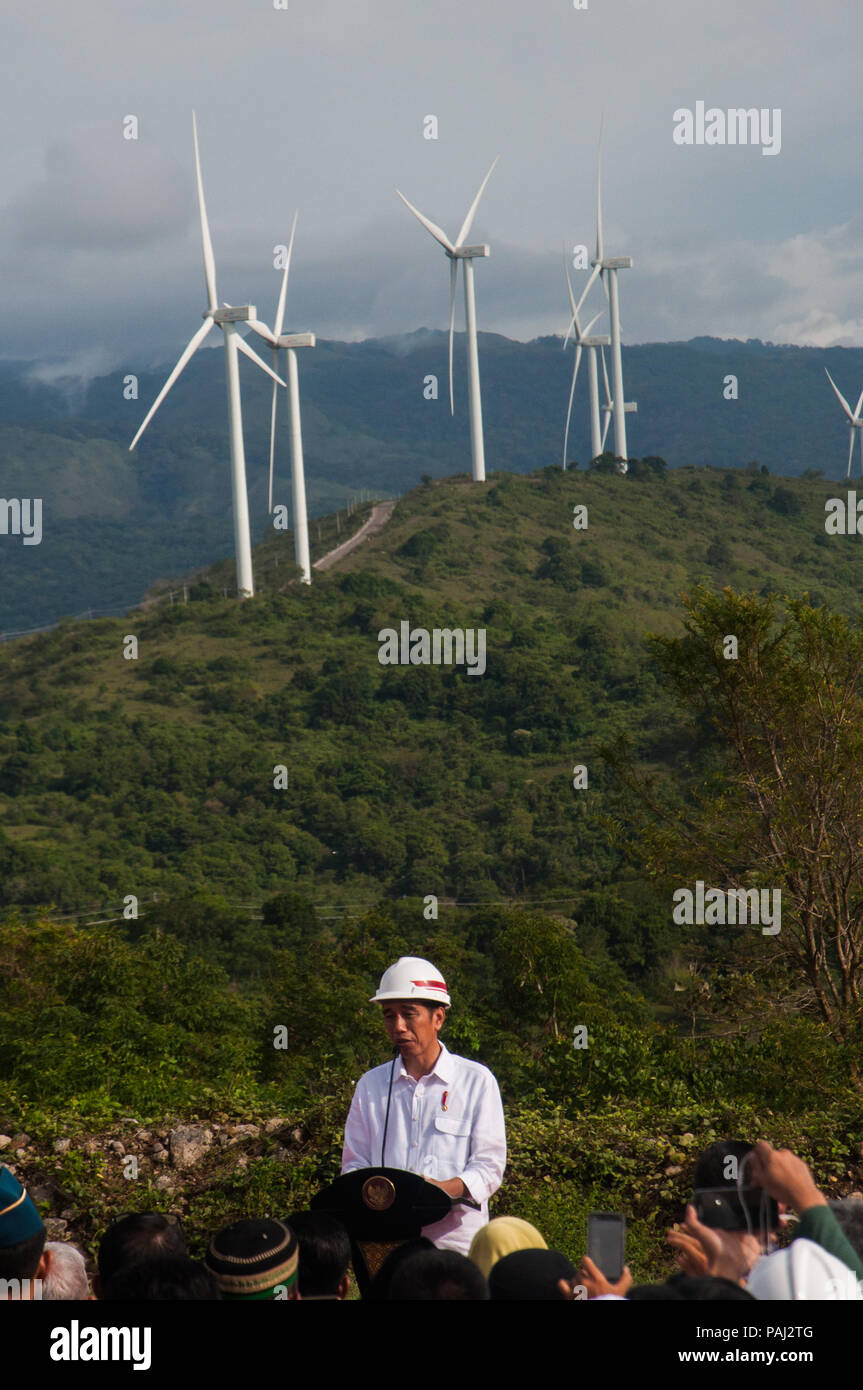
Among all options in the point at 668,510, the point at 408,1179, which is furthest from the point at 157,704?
the point at 408,1179

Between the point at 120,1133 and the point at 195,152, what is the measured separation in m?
64.7

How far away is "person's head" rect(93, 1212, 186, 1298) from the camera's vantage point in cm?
472

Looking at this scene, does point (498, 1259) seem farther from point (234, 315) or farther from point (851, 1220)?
point (234, 315)

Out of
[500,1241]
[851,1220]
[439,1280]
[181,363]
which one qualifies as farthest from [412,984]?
[181,363]

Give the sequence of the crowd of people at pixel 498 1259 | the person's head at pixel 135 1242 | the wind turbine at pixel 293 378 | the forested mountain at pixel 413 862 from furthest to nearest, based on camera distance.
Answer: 1. the wind turbine at pixel 293 378
2. the forested mountain at pixel 413 862
3. the person's head at pixel 135 1242
4. the crowd of people at pixel 498 1259

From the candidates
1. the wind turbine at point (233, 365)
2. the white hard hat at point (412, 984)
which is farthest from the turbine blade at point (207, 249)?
the white hard hat at point (412, 984)

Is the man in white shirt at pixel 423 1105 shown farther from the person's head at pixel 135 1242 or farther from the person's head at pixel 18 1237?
the person's head at pixel 18 1237

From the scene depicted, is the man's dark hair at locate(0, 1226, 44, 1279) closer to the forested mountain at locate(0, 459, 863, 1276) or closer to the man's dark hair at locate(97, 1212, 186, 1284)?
the man's dark hair at locate(97, 1212, 186, 1284)

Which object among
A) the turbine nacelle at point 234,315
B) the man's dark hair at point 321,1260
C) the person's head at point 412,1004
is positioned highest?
the turbine nacelle at point 234,315

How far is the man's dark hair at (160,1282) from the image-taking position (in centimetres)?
422

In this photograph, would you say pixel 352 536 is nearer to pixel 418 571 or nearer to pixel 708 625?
pixel 418 571

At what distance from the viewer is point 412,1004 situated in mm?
6250

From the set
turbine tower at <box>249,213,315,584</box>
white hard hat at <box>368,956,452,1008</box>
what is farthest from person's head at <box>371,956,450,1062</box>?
turbine tower at <box>249,213,315,584</box>

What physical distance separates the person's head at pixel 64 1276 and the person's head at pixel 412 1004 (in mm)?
1763
